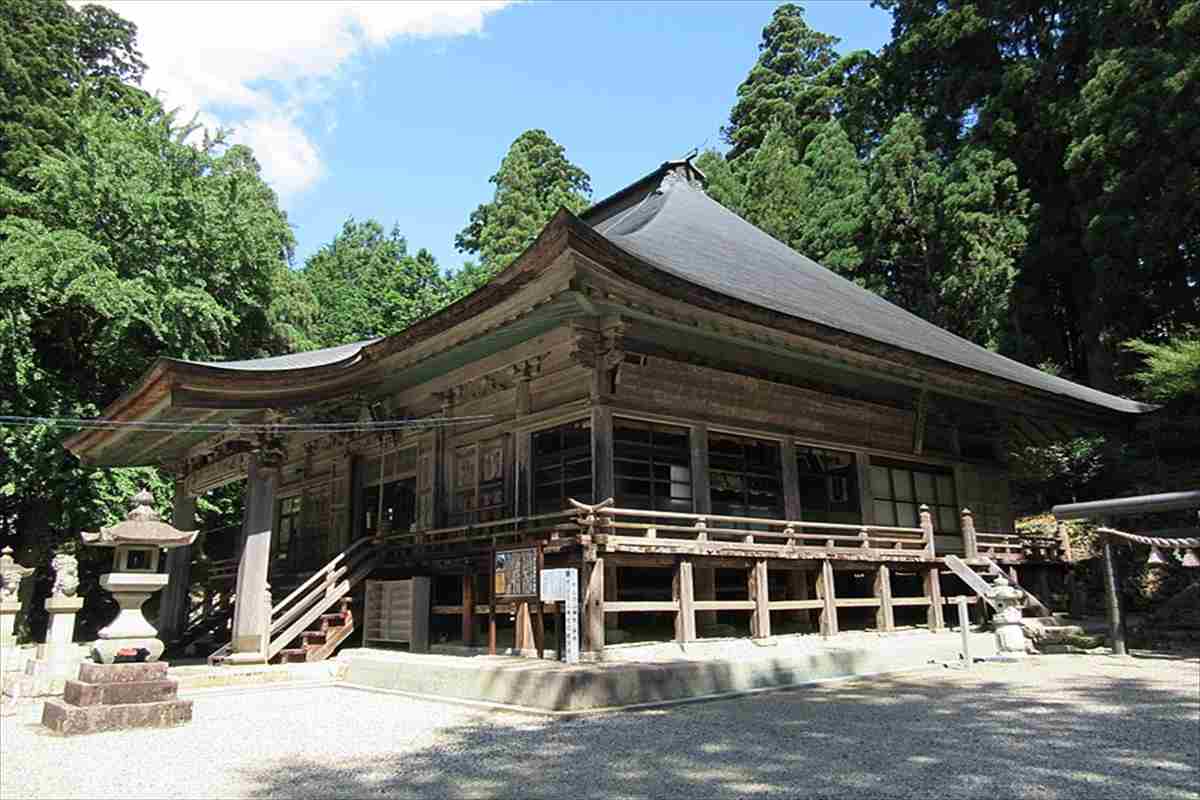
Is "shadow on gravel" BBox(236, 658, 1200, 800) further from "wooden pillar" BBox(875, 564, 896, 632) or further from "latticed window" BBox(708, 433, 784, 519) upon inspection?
"latticed window" BBox(708, 433, 784, 519)

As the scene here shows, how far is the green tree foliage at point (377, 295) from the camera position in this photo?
3222cm

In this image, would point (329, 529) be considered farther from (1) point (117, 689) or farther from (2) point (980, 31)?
(2) point (980, 31)

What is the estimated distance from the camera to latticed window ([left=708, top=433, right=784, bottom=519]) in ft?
39.1

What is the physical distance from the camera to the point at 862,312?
15203mm

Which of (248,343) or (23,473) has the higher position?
Result: (248,343)

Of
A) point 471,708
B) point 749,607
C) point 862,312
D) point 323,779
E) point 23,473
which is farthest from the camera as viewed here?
point 23,473

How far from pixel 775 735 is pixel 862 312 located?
10652mm

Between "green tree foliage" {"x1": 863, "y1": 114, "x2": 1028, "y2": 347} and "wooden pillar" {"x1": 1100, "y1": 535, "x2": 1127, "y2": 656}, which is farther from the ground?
"green tree foliage" {"x1": 863, "y1": 114, "x2": 1028, "y2": 347}

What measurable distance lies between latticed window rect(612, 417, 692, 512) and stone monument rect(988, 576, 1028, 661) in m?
4.61

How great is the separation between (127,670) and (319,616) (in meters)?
4.22

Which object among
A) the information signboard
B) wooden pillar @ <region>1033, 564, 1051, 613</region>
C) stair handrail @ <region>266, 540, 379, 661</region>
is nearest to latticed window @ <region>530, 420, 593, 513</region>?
the information signboard

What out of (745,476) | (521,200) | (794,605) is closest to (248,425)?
(745,476)

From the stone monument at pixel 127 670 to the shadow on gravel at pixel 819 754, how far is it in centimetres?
243

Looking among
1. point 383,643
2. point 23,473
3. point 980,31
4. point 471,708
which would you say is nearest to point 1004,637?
point 471,708
